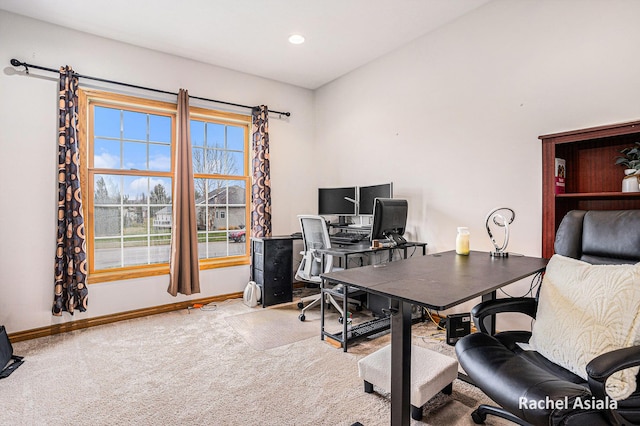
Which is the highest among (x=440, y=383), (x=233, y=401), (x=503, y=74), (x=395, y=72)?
(x=395, y=72)

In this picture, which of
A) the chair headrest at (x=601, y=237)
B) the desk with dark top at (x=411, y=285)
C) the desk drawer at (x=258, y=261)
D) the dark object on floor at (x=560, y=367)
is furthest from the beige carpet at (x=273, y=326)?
the chair headrest at (x=601, y=237)

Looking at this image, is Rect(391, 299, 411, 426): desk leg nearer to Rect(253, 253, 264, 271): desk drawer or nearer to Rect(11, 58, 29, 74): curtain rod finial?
Rect(253, 253, 264, 271): desk drawer

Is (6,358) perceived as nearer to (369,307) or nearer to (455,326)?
(369,307)

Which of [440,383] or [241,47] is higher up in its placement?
[241,47]

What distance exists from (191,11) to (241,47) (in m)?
0.72

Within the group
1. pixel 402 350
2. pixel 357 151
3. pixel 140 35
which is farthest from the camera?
pixel 357 151

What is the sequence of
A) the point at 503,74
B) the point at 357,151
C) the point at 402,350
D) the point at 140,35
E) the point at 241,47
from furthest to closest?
the point at 357,151, the point at 241,47, the point at 140,35, the point at 503,74, the point at 402,350

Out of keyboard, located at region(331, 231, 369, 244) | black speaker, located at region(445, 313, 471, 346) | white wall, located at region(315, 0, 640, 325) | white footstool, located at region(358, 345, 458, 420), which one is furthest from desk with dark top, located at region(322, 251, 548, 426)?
keyboard, located at region(331, 231, 369, 244)

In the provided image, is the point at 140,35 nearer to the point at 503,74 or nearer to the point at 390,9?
the point at 390,9

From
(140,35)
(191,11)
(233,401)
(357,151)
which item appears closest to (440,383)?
(233,401)

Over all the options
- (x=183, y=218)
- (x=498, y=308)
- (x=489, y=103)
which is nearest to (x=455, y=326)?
(x=498, y=308)

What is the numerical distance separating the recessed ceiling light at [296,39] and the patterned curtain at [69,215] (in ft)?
6.84

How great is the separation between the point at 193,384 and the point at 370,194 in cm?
251

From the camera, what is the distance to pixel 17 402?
6.35 feet
